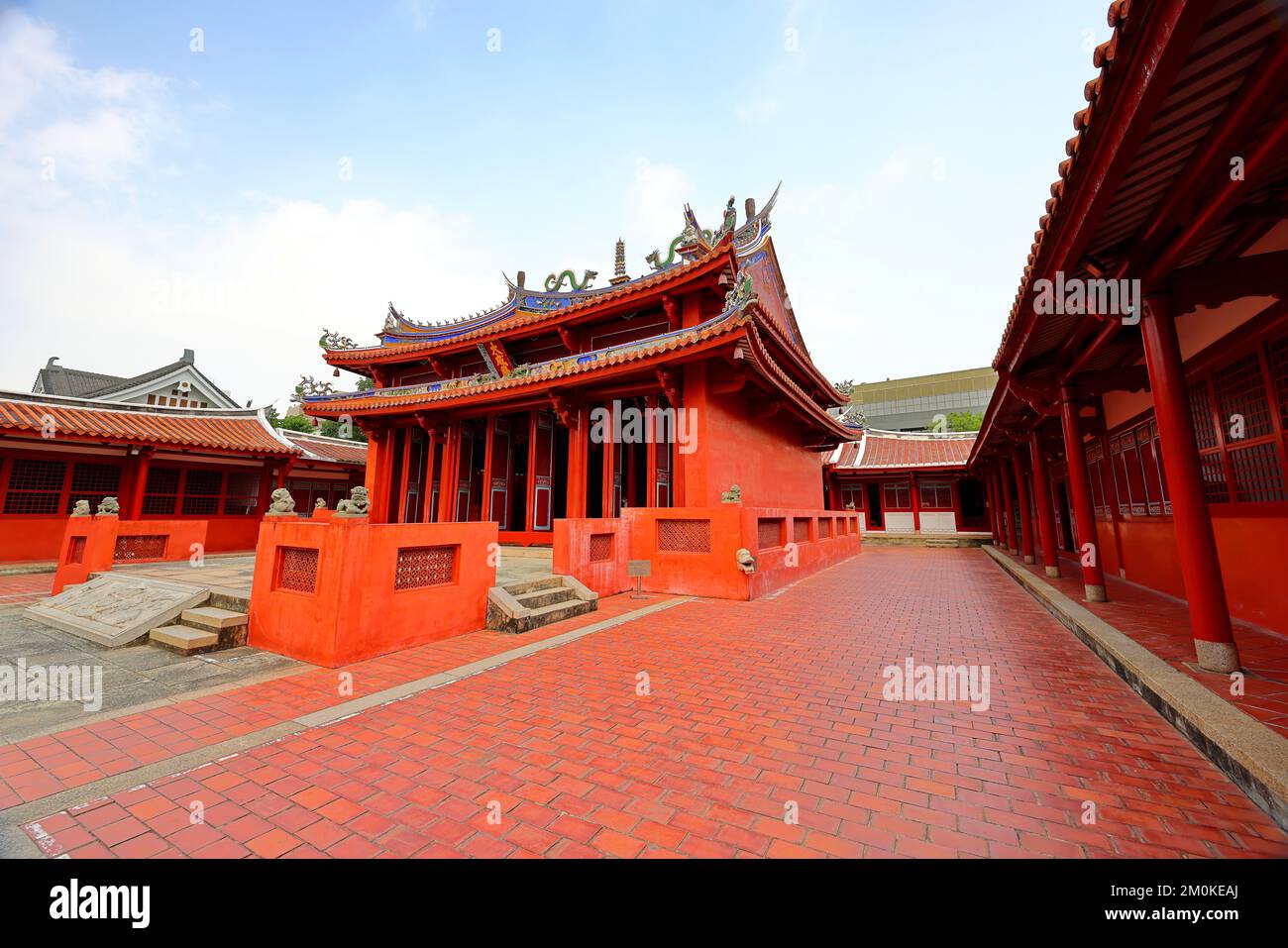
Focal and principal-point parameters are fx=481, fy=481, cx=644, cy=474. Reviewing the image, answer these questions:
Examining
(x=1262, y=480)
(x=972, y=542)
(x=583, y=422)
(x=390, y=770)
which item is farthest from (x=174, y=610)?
(x=972, y=542)

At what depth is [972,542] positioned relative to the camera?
22141 millimetres

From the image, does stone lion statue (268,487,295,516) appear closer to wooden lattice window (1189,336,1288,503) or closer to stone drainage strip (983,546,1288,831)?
stone drainage strip (983,546,1288,831)

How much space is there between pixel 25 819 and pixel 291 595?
275 centimetres

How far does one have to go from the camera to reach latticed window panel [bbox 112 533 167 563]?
27.9 feet

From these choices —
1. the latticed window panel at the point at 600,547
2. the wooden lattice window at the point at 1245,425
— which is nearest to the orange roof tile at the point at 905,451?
the wooden lattice window at the point at 1245,425

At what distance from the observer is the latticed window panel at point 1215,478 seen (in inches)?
215

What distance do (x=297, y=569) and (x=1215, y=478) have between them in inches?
405

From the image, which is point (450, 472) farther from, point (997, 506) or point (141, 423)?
→ point (997, 506)

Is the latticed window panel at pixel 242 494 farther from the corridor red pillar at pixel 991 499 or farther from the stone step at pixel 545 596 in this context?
the corridor red pillar at pixel 991 499

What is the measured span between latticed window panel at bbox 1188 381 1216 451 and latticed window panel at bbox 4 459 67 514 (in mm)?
21951

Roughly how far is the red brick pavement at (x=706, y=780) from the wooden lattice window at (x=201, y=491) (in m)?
15.6

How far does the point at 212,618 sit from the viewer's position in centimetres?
507

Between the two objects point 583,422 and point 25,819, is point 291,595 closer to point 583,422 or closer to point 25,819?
point 25,819

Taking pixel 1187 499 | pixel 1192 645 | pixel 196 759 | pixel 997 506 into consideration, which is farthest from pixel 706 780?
pixel 997 506
